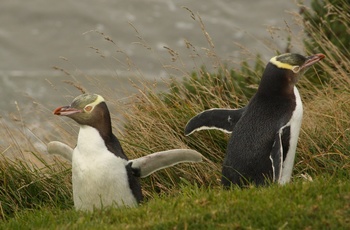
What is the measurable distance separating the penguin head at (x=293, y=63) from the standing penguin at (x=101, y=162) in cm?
100

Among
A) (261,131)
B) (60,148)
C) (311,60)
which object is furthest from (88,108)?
(311,60)

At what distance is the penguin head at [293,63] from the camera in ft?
23.6

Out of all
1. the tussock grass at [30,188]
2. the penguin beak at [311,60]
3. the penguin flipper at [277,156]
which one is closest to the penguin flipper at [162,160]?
the penguin flipper at [277,156]

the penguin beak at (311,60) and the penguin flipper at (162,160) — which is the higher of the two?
the penguin beak at (311,60)

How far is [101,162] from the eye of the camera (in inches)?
275

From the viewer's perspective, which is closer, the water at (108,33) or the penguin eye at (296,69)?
the penguin eye at (296,69)

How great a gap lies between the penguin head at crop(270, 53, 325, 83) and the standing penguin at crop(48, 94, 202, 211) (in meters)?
1.00


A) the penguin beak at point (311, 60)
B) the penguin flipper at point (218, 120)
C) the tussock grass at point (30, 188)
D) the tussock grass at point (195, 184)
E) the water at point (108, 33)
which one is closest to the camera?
the tussock grass at point (195, 184)

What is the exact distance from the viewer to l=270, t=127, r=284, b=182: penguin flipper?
6906mm

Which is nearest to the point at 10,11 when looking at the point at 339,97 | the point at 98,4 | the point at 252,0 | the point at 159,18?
the point at 98,4

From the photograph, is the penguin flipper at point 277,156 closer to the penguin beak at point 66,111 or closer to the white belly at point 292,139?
the white belly at point 292,139

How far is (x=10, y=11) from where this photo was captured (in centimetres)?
5144

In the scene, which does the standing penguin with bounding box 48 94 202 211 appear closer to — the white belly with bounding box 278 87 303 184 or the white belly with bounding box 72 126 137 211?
the white belly with bounding box 72 126 137 211

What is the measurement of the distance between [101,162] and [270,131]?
54.0 inches
